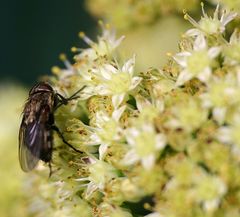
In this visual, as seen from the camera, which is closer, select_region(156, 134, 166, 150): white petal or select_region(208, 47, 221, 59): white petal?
select_region(156, 134, 166, 150): white petal

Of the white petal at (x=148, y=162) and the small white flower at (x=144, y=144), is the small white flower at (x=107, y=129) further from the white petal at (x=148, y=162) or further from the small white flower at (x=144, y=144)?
the white petal at (x=148, y=162)

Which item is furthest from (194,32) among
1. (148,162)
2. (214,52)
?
(148,162)

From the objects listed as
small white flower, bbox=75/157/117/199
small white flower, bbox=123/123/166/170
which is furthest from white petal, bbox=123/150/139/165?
small white flower, bbox=75/157/117/199

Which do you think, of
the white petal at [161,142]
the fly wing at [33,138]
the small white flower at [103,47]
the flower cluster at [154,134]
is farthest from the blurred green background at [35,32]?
the white petal at [161,142]

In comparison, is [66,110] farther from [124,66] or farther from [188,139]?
[188,139]

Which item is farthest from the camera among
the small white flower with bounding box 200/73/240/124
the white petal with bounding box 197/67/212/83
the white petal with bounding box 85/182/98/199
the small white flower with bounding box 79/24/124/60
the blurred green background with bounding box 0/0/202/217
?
the blurred green background with bounding box 0/0/202/217

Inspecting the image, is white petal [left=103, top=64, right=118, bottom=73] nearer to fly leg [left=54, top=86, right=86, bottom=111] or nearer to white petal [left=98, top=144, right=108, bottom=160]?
fly leg [left=54, top=86, right=86, bottom=111]

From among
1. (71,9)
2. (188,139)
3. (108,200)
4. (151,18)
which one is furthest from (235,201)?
(71,9)
